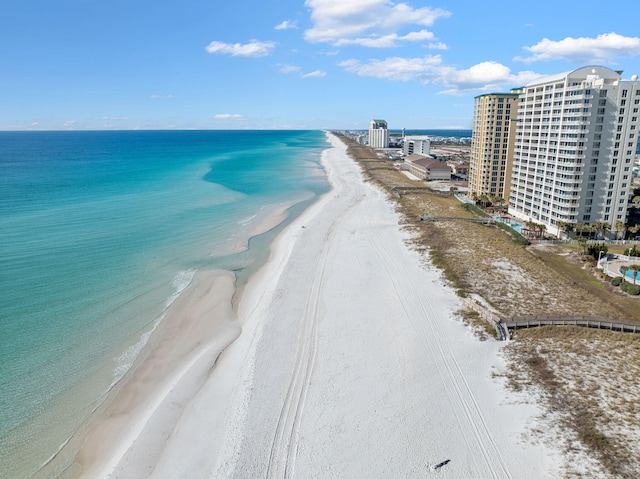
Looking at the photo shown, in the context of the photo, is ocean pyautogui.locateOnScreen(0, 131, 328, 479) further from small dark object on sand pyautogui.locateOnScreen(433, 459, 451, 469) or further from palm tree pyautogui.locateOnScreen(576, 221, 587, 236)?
palm tree pyautogui.locateOnScreen(576, 221, 587, 236)

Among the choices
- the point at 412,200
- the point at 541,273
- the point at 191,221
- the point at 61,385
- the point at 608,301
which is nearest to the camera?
the point at 61,385

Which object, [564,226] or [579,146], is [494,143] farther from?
[564,226]

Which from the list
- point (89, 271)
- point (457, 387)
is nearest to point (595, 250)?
point (457, 387)

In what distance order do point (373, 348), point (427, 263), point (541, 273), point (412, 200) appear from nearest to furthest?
point (373, 348)
point (541, 273)
point (427, 263)
point (412, 200)

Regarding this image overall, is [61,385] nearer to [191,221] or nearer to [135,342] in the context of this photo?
[135,342]

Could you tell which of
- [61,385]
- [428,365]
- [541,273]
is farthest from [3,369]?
[541,273]

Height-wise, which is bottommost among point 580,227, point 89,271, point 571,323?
point 571,323

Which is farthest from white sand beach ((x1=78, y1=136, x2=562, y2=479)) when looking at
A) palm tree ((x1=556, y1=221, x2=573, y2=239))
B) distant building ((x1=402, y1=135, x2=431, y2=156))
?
distant building ((x1=402, y1=135, x2=431, y2=156))
